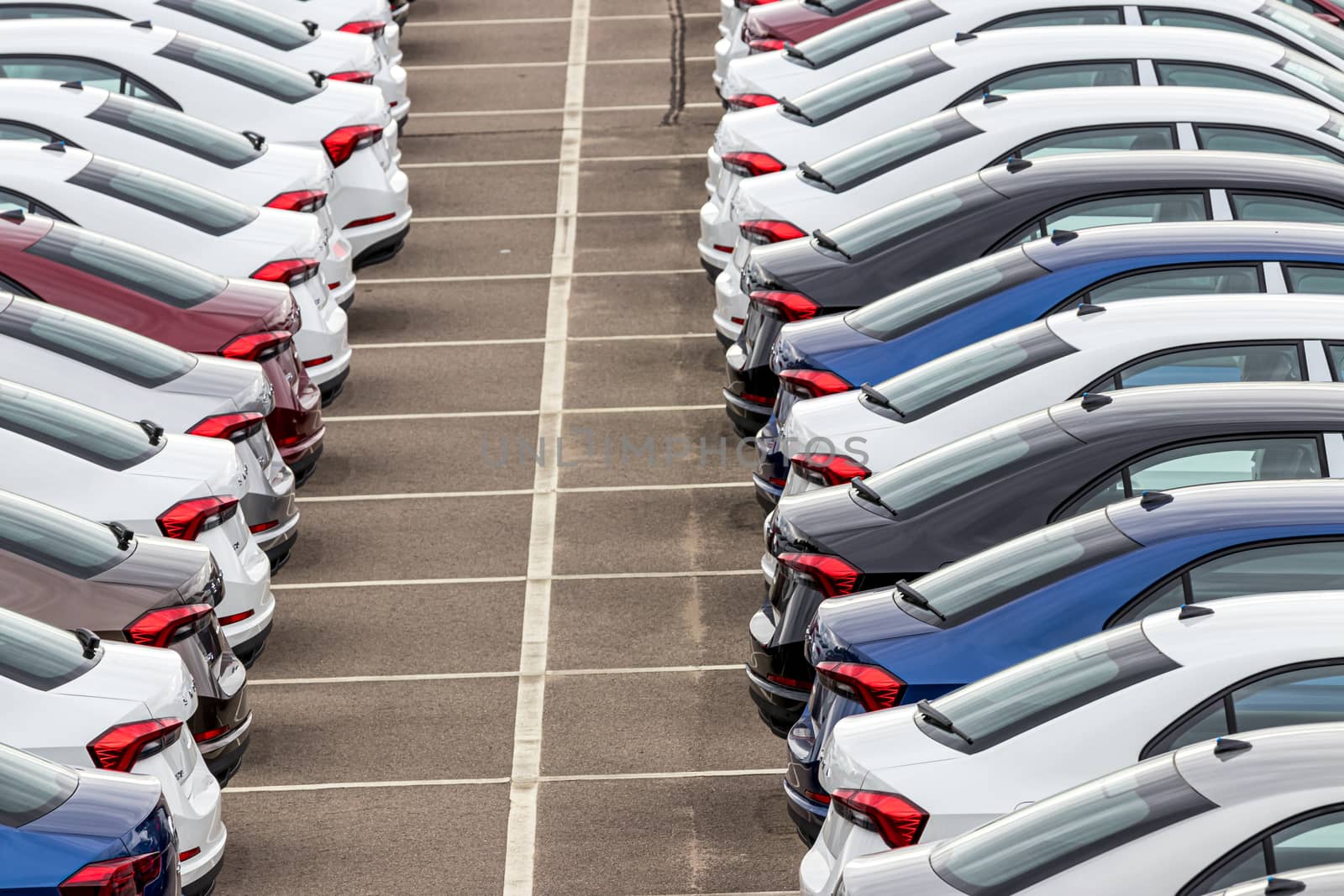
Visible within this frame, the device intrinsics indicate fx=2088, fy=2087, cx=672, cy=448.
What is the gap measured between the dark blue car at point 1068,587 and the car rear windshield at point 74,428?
349 cm

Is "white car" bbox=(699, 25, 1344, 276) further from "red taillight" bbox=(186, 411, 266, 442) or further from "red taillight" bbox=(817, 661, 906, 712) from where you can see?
"red taillight" bbox=(817, 661, 906, 712)

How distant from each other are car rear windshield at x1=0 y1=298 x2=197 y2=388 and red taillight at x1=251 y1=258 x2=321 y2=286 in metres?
1.41

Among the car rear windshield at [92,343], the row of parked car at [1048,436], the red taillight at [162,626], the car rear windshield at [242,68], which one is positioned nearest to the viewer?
the row of parked car at [1048,436]

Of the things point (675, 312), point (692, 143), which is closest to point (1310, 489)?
point (675, 312)

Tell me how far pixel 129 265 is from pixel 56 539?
2.84 m

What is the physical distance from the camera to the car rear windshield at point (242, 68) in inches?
545

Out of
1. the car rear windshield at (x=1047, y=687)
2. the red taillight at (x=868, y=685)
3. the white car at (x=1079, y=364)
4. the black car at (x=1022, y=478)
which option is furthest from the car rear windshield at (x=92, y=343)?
the car rear windshield at (x=1047, y=687)

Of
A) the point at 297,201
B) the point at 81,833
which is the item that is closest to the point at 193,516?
the point at 81,833

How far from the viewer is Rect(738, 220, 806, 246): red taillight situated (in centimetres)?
1112

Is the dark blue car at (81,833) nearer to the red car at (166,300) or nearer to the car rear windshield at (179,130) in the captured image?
the red car at (166,300)

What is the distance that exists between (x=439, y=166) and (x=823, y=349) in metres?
8.79

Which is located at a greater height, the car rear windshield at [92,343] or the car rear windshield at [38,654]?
the car rear windshield at [92,343]

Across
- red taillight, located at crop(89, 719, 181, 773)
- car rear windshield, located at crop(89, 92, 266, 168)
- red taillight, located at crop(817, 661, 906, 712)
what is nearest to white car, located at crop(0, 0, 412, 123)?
car rear windshield, located at crop(89, 92, 266, 168)

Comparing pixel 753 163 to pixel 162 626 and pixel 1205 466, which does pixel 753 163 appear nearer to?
pixel 1205 466
